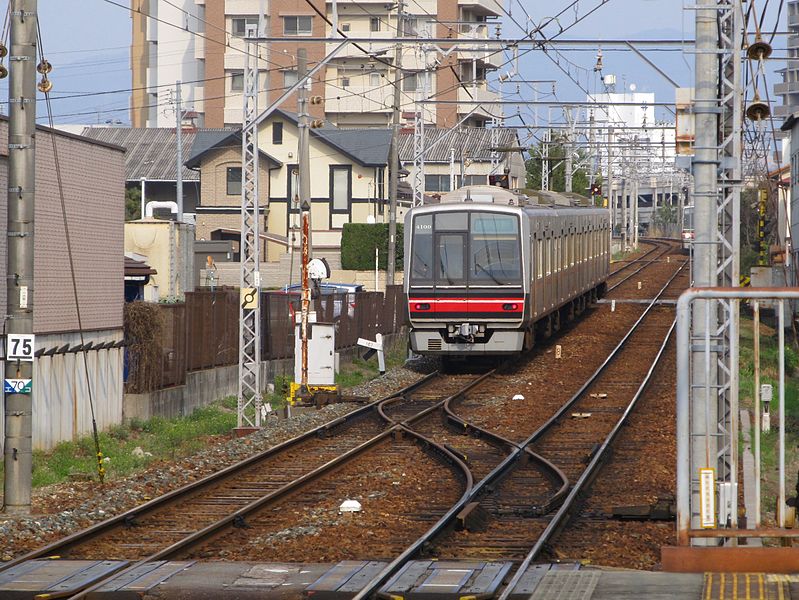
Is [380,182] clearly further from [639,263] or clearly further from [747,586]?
[747,586]

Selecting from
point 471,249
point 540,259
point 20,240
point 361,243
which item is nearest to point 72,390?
point 20,240

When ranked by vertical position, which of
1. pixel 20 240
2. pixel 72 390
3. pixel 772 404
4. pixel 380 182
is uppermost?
pixel 380 182

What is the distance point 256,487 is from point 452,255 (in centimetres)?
1040

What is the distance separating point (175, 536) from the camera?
34.3 ft

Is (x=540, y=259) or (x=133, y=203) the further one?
(x=133, y=203)

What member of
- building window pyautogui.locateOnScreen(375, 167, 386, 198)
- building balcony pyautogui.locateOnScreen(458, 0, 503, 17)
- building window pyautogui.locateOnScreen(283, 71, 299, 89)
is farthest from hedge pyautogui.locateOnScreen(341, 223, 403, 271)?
building balcony pyautogui.locateOnScreen(458, 0, 503, 17)

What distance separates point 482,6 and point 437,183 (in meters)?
13.0

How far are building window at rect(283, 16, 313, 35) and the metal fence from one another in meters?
44.8

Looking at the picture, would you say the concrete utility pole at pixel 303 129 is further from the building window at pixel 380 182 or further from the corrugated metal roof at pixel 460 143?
the corrugated metal roof at pixel 460 143

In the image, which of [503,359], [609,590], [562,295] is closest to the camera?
[609,590]

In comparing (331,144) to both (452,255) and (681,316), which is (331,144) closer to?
(452,255)

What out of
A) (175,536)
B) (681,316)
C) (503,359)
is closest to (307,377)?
(503,359)

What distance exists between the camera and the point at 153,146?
68.1 metres

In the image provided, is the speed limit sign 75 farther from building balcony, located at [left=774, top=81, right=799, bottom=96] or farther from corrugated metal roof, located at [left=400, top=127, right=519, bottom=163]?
building balcony, located at [left=774, top=81, right=799, bottom=96]
